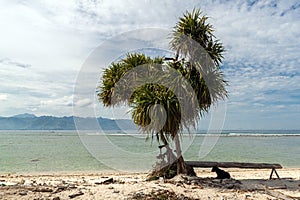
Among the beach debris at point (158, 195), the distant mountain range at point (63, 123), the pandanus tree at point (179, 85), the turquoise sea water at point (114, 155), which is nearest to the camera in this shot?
the beach debris at point (158, 195)

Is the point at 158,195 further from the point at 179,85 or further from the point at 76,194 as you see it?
the point at 179,85

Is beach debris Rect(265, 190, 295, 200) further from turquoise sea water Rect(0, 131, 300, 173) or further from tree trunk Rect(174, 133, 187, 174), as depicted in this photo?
turquoise sea water Rect(0, 131, 300, 173)

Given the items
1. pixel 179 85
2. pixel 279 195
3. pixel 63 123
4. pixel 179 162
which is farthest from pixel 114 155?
pixel 63 123

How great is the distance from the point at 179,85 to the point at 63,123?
97747 millimetres

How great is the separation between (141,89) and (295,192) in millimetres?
5499

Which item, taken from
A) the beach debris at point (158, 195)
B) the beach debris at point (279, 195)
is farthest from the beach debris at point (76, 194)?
the beach debris at point (279, 195)

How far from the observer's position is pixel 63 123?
332 ft

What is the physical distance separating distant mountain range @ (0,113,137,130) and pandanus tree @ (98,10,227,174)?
1.01 metres

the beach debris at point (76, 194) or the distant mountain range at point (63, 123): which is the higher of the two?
the distant mountain range at point (63, 123)

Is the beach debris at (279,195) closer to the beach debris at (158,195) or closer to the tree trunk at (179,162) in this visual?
→ the beach debris at (158,195)

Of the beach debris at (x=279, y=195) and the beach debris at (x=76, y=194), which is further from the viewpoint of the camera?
the beach debris at (x=279, y=195)

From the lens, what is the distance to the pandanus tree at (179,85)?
8.86 metres

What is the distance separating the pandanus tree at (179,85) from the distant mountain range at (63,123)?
3.31 ft

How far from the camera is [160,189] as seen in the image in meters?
7.77
